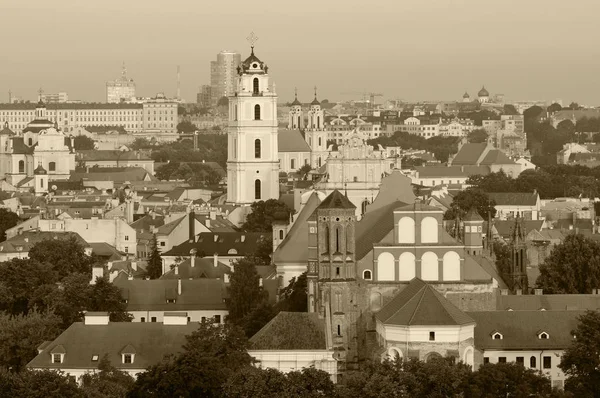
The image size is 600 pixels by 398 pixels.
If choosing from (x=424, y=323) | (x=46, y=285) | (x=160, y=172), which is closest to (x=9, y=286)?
(x=46, y=285)

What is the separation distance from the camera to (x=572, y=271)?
212 ft

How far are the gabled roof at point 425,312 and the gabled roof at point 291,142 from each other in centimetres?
8222

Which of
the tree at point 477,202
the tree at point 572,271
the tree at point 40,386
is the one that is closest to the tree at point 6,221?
the tree at point 477,202

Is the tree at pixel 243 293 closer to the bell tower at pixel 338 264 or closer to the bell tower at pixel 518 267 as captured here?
the bell tower at pixel 338 264

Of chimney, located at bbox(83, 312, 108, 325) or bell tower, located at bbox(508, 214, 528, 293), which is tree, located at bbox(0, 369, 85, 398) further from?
bell tower, located at bbox(508, 214, 528, 293)

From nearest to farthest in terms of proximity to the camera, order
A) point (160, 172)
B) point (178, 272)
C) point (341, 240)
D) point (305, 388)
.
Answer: point (305, 388) → point (341, 240) → point (178, 272) → point (160, 172)

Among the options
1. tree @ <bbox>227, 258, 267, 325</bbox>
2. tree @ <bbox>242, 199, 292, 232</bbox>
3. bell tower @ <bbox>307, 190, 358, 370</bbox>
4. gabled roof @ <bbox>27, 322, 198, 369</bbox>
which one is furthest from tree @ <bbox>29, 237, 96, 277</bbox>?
bell tower @ <bbox>307, 190, 358, 370</bbox>

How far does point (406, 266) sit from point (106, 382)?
37.0ft

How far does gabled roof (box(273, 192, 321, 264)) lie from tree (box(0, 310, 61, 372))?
36.3 feet

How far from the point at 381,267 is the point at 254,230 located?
3107cm

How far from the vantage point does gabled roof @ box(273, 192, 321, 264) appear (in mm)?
66500

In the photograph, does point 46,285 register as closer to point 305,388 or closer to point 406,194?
point 406,194

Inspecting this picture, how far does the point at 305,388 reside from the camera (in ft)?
156

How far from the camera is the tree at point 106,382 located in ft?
155
